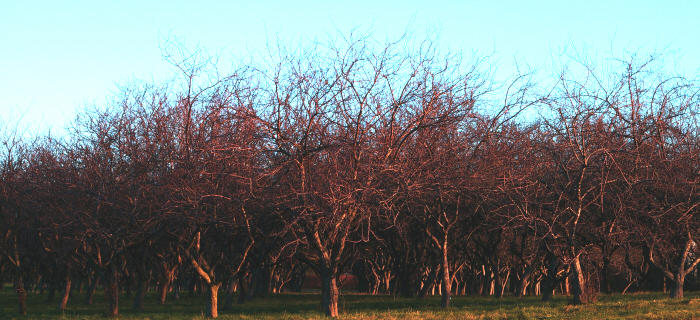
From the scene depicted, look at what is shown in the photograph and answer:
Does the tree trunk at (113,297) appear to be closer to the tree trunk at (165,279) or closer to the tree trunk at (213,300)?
the tree trunk at (213,300)

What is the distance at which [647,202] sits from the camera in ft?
71.6

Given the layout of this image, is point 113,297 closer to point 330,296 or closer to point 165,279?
point 330,296

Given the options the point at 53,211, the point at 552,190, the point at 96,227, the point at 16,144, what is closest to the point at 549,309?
the point at 552,190

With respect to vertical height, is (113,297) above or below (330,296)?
below

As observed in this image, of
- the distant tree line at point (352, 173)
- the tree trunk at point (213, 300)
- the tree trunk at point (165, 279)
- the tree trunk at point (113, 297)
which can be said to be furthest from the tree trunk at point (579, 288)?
the tree trunk at point (165, 279)

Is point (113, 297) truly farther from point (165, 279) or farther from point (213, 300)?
point (165, 279)

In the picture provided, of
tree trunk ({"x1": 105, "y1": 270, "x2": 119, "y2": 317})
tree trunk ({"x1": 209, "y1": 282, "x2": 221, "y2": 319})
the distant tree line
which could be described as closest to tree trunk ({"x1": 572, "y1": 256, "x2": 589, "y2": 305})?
the distant tree line

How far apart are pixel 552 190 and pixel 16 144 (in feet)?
73.3

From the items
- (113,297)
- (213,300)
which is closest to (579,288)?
(213,300)

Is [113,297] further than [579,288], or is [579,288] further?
[113,297]

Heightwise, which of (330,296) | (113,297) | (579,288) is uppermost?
(579,288)

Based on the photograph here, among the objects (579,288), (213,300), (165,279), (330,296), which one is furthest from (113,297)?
(579,288)

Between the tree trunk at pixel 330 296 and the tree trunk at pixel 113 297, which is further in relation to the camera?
the tree trunk at pixel 113 297

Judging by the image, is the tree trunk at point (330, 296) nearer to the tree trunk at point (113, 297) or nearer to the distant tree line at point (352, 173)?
the distant tree line at point (352, 173)
